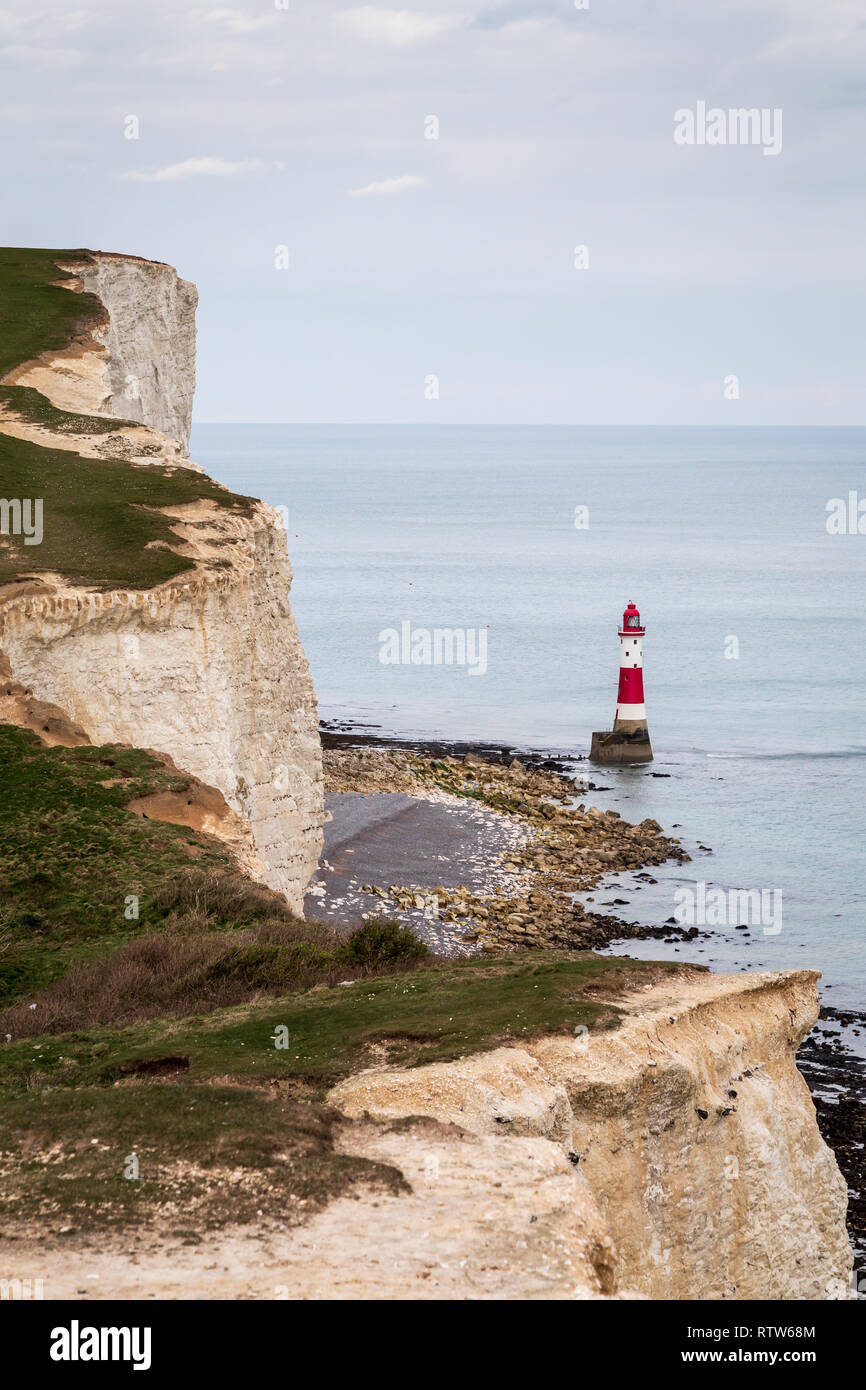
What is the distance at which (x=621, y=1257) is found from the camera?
16.0 meters

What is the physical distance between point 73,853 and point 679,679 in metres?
66.8

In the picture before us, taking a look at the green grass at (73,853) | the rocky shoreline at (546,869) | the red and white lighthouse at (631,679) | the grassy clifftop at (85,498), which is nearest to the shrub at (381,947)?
the green grass at (73,853)

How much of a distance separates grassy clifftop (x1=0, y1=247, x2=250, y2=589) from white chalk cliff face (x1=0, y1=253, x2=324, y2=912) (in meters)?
0.54

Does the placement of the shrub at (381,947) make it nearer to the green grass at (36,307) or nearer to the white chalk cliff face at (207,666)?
the white chalk cliff face at (207,666)

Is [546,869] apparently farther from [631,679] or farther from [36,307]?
[36,307]

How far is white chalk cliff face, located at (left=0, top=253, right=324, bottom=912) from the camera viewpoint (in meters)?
27.7

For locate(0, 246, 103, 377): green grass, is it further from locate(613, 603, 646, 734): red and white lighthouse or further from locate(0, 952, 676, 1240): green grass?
locate(0, 952, 676, 1240): green grass

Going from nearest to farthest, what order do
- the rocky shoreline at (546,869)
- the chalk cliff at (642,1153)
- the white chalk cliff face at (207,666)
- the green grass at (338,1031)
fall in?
the chalk cliff at (642,1153) → the green grass at (338,1031) → the white chalk cliff face at (207,666) → the rocky shoreline at (546,869)

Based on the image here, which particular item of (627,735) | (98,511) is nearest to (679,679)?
(627,735)

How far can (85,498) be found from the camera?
3341cm

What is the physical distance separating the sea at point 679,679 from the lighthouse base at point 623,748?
852mm

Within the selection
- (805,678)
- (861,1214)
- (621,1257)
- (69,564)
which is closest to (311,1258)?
(621,1257)

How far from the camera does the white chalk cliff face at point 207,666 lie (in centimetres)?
2769
